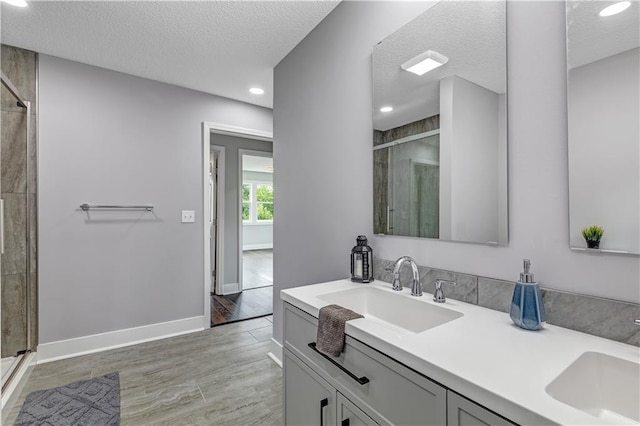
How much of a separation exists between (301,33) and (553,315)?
219cm

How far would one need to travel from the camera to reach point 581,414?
0.51 meters

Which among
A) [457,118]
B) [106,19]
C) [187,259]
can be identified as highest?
[106,19]

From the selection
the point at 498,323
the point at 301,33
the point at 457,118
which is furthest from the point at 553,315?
the point at 301,33

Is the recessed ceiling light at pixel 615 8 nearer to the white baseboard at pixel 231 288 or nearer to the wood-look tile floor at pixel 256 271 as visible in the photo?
the white baseboard at pixel 231 288

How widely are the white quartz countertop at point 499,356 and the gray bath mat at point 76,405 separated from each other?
5.99 ft

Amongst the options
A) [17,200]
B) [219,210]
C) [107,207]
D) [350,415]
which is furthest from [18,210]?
[350,415]

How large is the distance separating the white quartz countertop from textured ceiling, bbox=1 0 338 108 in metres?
1.93

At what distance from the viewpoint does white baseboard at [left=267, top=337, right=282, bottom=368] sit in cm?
243

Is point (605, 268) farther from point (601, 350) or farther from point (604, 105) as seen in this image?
point (604, 105)

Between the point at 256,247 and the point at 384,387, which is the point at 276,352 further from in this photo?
the point at 256,247

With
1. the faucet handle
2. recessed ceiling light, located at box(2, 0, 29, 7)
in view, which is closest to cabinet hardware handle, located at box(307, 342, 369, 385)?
the faucet handle

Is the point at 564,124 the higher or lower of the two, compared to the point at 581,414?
higher

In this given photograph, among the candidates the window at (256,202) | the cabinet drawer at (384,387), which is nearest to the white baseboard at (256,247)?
the window at (256,202)

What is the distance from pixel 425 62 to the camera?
1375 millimetres
